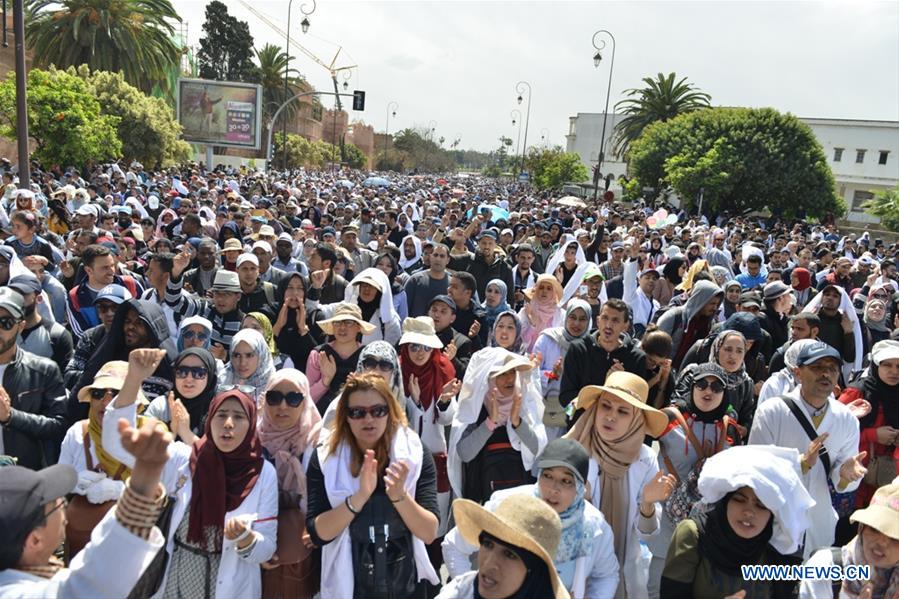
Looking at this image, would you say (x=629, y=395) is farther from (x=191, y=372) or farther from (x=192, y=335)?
(x=192, y=335)

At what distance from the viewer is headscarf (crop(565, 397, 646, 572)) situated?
339 cm

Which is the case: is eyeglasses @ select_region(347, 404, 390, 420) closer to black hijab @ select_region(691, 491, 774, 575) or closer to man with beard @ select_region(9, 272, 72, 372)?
black hijab @ select_region(691, 491, 774, 575)

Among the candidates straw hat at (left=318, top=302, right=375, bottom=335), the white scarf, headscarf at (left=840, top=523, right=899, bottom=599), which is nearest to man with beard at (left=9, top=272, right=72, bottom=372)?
straw hat at (left=318, top=302, right=375, bottom=335)

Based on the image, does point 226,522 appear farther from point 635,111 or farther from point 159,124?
point 635,111

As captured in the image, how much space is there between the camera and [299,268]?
8117 mm

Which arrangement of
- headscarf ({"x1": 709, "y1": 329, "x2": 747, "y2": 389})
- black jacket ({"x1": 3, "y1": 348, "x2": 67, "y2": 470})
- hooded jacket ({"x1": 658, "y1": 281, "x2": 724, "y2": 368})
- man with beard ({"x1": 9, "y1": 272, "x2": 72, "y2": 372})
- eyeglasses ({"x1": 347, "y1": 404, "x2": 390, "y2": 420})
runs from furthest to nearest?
hooded jacket ({"x1": 658, "y1": 281, "x2": 724, "y2": 368})
man with beard ({"x1": 9, "y1": 272, "x2": 72, "y2": 372})
headscarf ({"x1": 709, "y1": 329, "x2": 747, "y2": 389})
black jacket ({"x1": 3, "y1": 348, "x2": 67, "y2": 470})
eyeglasses ({"x1": 347, "y1": 404, "x2": 390, "y2": 420})

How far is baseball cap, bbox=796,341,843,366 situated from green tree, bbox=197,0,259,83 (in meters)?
61.2

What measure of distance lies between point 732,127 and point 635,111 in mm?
16588

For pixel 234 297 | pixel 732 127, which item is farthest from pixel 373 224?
pixel 732 127

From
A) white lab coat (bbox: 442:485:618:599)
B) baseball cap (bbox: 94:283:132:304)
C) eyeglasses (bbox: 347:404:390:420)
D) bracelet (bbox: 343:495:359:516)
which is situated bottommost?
white lab coat (bbox: 442:485:618:599)

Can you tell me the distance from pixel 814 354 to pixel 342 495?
3.00m

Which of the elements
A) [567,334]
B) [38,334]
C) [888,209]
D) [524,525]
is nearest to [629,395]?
[524,525]

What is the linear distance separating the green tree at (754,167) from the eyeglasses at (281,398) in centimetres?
3639

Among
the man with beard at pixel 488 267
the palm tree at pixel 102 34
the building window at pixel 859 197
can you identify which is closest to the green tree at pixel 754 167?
the palm tree at pixel 102 34
